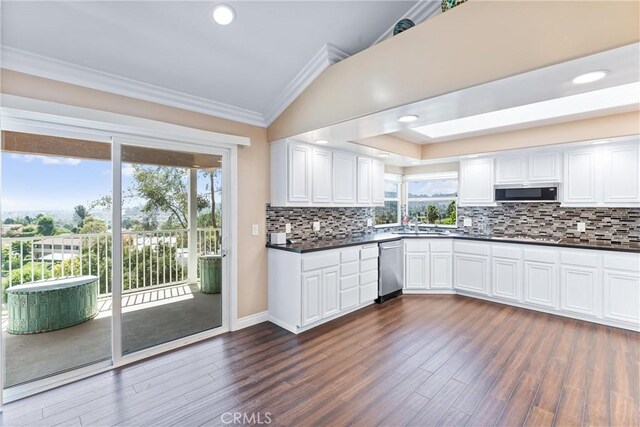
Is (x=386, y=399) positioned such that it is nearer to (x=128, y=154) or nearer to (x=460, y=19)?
(x=460, y=19)

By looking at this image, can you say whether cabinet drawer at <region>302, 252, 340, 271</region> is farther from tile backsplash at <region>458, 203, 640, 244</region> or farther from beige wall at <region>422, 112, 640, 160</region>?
tile backsplash at <region>458, 203, 640, 244</region>

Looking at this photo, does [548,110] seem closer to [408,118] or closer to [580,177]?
[580,177]

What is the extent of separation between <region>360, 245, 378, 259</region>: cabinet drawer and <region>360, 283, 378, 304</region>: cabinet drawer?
0.41 metres

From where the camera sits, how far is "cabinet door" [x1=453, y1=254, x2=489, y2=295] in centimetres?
436

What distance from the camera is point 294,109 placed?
3.19 metres

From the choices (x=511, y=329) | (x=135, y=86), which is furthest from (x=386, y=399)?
(x=135, y=86)

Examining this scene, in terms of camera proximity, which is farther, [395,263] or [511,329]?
[395,263]

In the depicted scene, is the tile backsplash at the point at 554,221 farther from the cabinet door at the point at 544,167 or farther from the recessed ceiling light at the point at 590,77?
the recessed ceiling light at the point at 590,77

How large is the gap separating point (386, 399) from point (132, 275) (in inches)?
98.5

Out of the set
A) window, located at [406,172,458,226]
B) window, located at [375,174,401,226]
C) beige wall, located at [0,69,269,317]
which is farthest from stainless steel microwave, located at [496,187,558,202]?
beige wall, located at [0,69,269,317]

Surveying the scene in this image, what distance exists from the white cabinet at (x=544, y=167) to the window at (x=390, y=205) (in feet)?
7.24

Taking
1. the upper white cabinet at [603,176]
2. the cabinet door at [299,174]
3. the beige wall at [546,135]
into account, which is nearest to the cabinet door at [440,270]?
the beige wall at [546,135]

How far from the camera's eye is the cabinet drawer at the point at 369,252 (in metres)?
3.94

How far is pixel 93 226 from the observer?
259cm
